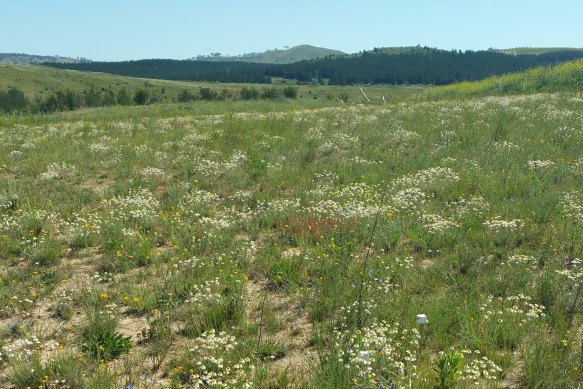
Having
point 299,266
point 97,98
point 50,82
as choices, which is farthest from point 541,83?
point 50,82

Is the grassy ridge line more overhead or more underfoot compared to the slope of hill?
more underfoot

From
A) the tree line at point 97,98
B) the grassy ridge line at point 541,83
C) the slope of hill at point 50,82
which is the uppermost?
the slope of hill at point 50,82

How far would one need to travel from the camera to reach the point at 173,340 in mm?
5078

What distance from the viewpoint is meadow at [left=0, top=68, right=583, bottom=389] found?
14.5 feet

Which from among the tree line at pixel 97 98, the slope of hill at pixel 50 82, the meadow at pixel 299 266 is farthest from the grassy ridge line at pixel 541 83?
the slope of hill at pixel 50 82

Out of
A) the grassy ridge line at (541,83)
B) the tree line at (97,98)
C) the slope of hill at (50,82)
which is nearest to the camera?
the grassy ridge line at (541,83)

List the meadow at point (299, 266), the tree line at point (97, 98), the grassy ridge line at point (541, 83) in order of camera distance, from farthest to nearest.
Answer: the tree line at point (97, 98), the grassy ridge line at point (541, 83), the meadow at point (299, 266)

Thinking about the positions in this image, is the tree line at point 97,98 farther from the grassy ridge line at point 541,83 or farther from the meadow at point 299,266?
the meadow at point 299,266

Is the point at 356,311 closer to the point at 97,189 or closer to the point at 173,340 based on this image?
the point at 173,340

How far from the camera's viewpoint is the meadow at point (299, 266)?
441cm

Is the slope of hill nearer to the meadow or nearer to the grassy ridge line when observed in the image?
the grassy ridge line

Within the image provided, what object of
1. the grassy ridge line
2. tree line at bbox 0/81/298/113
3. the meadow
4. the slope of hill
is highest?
the slope of hill

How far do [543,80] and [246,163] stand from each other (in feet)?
70.7

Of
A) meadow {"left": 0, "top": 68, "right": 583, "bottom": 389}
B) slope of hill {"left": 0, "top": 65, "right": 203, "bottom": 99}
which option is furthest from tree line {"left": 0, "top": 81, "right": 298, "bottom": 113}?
meadow {"left": 0, "top": 68, "right": 583, "bottom": 389}
